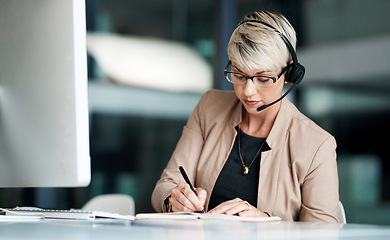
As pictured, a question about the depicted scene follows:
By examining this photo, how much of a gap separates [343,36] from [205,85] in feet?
4.18

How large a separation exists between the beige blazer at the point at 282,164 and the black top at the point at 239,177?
0.08 feet

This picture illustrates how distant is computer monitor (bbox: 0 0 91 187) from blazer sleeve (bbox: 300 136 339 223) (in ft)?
3.02

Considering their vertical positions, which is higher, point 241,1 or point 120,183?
point 241,1

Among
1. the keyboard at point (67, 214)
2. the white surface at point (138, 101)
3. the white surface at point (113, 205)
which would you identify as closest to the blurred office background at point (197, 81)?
the white surface at point (138, 101)

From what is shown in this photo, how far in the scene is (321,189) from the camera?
1.63 metres

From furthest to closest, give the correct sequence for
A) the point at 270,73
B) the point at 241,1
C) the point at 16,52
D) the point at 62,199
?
the point at 241,1
the point at 62,199
the point at 270,73
the point at 16,52

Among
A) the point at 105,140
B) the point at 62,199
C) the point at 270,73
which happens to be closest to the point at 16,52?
the point at 270,73

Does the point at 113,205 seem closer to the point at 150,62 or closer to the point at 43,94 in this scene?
the point at 43,94

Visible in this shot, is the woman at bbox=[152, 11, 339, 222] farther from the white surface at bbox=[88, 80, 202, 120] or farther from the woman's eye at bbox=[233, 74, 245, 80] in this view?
the white surface at bbox=[88, 80, 202, 120]

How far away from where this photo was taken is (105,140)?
3.91m

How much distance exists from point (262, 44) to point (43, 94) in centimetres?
89

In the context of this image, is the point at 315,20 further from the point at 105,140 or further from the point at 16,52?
the point at 16,52

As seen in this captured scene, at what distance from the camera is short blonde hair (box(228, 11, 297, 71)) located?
1.68 metres

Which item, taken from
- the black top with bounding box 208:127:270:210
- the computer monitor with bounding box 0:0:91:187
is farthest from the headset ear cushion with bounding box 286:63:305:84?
the computer monitor with bounding box 0:0:91:187
